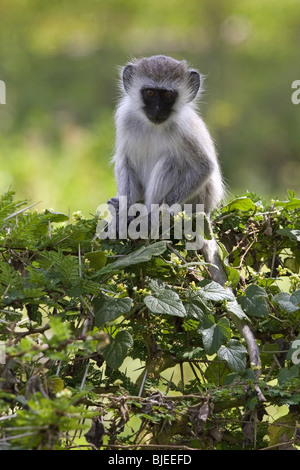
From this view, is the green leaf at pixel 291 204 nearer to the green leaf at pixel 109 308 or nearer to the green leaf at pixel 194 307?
the green leaf at pixel 194 307

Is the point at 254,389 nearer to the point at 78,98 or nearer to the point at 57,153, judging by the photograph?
the point at 57,153

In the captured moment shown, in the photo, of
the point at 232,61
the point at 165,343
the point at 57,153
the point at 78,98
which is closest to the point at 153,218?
the point at 165,343

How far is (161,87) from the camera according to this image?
459cm

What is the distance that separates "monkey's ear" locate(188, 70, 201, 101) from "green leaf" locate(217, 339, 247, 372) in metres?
2.33

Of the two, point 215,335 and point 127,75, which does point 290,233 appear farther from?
point 127,75

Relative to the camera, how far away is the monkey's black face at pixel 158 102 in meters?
4.51

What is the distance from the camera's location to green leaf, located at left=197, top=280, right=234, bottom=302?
9.07ft

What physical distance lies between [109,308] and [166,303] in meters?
0.21

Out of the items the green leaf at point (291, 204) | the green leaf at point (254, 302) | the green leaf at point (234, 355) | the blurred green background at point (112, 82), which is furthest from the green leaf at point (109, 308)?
the blurred green background at point (112, 82)

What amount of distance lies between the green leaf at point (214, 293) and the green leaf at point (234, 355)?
0.18m

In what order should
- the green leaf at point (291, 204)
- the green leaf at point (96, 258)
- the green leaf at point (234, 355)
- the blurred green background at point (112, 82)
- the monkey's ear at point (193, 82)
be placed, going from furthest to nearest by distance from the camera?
1. the blurred green background at point (112, 82)
2. the monkey's ear at point (193, 82)
3. the green leaf at point (291, 204)
4. the green leaf at point (96, 258)
5. the green leaf at point (234, 355)

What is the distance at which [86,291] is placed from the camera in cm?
262

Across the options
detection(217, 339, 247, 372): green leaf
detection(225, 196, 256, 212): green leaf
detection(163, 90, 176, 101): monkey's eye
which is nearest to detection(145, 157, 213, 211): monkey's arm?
detection(163, 90, 176, 101): monkey's eye
